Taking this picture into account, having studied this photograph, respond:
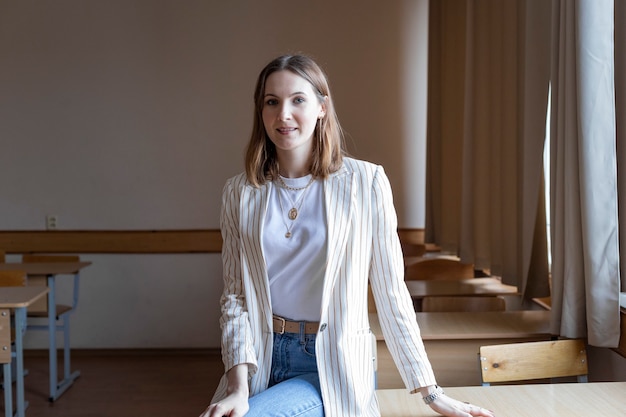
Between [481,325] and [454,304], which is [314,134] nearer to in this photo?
[481,325]

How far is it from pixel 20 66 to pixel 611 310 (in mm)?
4799

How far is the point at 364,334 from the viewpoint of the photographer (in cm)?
162

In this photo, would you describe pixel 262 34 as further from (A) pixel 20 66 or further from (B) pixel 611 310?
(B) pixel 611 310

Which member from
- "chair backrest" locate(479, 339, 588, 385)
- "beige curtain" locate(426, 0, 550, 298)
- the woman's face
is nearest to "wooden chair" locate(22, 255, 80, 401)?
"beige curtain" locate(426, 0, 550, 298)

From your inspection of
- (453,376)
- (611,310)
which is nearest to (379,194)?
(611,310)

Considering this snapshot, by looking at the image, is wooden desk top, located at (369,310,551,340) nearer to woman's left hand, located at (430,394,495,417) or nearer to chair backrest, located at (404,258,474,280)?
woman's left hand, located at (430,394,495,417)

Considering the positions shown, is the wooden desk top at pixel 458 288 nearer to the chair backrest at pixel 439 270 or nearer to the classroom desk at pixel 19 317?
the chair backrest at pixel 439 270

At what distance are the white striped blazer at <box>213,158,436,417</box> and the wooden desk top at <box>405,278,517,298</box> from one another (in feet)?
6.57

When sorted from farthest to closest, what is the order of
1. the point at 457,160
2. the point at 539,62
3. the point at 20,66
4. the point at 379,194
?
1. the point at 20,66
2. the point at 457,160
3. the point at 539,62
4. the point at 379,194

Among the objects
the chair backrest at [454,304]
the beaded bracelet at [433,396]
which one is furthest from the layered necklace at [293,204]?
the chair backrest at [454,304]

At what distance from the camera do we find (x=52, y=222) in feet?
18.0

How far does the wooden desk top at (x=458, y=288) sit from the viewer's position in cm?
373

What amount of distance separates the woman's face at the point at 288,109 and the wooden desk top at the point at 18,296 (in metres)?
2.35

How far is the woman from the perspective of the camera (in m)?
1.56
